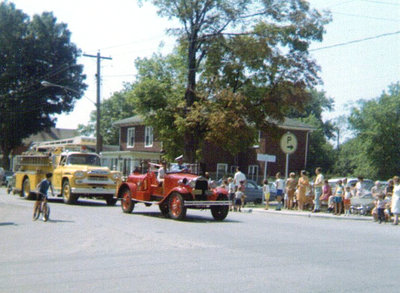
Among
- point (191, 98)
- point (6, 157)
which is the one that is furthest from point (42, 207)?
point (6, 157)

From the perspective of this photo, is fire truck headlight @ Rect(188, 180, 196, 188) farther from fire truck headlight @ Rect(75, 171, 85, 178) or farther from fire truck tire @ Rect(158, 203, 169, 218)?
fire truck headlight @ Rect(75, 171, 85, 178)

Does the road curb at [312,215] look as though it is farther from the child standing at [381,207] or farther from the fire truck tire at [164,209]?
the fire truck tire at [164,209]

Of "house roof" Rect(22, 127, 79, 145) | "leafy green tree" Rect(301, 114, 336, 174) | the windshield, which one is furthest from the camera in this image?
"house roof" Rect(22, 127, 79, 145)

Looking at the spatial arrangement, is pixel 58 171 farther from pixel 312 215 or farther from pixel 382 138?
pixel 382 138

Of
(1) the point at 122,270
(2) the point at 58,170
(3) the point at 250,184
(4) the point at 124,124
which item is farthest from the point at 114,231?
(4) the point at 124,124

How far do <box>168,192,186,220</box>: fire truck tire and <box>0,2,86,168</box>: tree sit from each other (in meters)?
39.5

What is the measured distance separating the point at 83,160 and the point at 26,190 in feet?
15.1

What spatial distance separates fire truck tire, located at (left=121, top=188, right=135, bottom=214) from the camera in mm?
19531

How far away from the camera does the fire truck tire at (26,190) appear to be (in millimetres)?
27422

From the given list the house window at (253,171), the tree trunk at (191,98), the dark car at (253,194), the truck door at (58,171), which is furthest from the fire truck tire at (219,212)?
the house window at (253,171)

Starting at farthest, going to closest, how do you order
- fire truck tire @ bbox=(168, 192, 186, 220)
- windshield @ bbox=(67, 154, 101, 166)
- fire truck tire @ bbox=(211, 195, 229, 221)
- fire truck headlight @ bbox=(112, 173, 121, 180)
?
windshield @ bbox=(67, 154, 101, 166) < fire truck headlight @ bbox=(112, 173, 121, 180) < fire truck tire @ bbox=(211, 195, 229, 221) < fire truck tire @ bbox=(168, 192, 186, 220)

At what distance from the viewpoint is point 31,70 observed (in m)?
55.7

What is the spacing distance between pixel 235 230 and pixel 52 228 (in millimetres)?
4806

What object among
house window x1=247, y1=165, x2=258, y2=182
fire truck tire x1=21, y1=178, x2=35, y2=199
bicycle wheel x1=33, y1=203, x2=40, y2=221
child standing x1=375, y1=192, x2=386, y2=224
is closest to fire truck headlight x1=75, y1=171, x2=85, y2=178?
fire truck tire x1=21, y1=178, x2=35, y2=199
